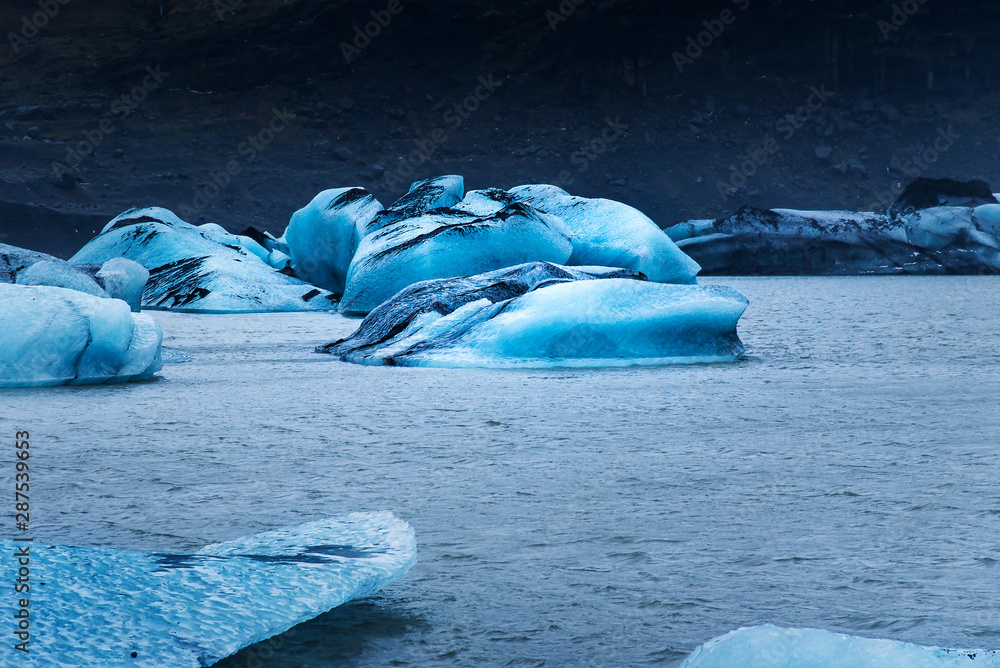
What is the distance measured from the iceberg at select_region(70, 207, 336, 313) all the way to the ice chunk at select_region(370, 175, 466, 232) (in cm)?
84

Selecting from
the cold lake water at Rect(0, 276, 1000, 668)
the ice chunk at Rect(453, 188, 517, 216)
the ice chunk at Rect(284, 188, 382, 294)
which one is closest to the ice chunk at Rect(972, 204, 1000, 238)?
the ice chunk at Rect(453, 188, 517, 216)

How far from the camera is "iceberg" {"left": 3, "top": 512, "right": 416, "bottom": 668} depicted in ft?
3.38

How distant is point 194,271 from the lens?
368 inches

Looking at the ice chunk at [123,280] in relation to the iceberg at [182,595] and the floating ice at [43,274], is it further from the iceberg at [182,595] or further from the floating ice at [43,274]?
the iceberg at [182,595]

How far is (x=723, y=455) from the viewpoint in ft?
7.55

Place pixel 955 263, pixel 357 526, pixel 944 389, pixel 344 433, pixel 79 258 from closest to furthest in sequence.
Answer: pixel 357 526
pixel 344 433
pixel 944 389
pixel 79 258
pixel 955 263

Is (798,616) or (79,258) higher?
(79,258)

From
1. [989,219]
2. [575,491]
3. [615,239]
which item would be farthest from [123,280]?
[989,219]

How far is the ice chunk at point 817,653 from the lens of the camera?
0.96 meters

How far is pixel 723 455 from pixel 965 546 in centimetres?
79

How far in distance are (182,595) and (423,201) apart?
27.7 feet

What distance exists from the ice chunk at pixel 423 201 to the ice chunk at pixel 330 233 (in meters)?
0.37

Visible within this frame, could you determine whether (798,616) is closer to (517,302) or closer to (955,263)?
(517,302)

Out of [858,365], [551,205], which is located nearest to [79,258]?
[551,205]
